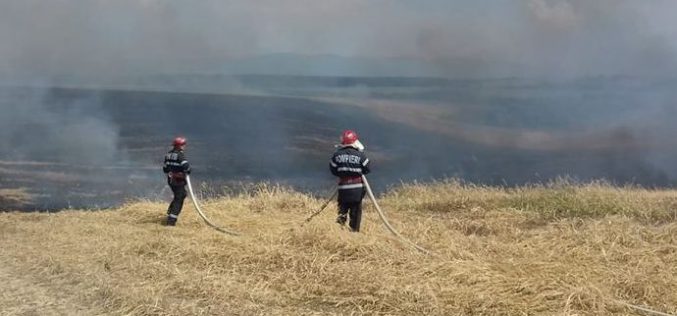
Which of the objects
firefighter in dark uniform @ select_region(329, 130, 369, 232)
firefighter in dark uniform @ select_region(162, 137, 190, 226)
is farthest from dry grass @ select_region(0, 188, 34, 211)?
firefighter in dark uniform @ select_region(329, 130, 369, 232)

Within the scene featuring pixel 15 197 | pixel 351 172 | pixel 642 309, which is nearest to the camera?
pixel 642 309

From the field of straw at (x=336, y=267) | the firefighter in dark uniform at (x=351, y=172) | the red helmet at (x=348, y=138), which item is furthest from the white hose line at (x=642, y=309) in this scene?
the red helmet at (x=348, y=138)

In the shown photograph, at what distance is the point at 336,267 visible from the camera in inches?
292

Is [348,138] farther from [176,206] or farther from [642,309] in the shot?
[642,309]

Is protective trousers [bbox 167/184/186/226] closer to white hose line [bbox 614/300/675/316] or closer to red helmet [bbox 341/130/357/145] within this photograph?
red helmet [bbox 341/130/357/145]

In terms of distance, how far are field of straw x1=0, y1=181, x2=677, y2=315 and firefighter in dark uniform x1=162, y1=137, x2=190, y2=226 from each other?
13.2 inches

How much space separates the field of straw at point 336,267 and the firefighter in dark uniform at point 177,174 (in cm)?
34

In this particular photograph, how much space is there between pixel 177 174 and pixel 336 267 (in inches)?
220

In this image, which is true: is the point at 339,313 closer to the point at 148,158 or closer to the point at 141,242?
the point at 141,242

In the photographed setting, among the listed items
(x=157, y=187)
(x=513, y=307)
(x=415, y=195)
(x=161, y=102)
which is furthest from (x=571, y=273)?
(x=161, y=102)

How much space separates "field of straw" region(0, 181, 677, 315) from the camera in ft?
20.9

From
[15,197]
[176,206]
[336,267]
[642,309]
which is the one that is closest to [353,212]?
[336,267]

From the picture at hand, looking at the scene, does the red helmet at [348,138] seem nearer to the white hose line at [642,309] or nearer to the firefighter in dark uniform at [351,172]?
the firefighter in dark uniform at [351,172]

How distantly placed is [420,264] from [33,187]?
34.3 meters
